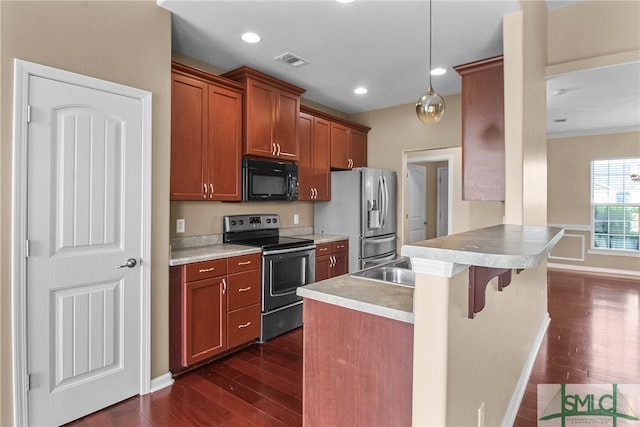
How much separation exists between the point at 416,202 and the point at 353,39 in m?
3.63

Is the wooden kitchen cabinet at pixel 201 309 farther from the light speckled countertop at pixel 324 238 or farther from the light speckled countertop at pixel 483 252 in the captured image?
the light speckled countertop at pixel 483 252

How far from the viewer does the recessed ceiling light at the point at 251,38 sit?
279 cm

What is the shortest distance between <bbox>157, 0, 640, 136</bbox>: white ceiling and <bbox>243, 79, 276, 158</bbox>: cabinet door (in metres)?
0.23

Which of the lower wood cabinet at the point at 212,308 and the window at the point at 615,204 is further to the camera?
the window at the point at 615,204

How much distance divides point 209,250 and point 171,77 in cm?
145

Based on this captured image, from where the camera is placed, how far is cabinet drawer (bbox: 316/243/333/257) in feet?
13.2

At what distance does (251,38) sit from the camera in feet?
9.35

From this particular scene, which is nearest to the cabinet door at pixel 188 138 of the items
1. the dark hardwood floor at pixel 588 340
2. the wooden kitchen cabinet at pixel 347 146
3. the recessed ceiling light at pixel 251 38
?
the recessed ceiling light at pixel 251 38

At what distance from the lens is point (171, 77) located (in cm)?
279

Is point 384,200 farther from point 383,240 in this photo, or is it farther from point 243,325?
point 243,325

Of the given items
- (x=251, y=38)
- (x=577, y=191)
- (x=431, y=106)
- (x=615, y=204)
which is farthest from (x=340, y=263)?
(x=615, y=204)

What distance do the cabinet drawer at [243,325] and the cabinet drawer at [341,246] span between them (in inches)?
53.7

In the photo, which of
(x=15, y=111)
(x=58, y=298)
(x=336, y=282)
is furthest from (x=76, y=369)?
(x=336, y=282)

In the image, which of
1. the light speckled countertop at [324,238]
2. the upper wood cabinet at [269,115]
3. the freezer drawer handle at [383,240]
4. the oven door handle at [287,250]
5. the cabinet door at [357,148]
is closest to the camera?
the oven door handle at [287,250]
